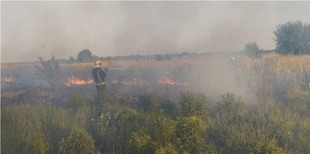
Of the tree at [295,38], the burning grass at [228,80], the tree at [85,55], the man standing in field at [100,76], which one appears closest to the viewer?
the man standing in field at [100,76]

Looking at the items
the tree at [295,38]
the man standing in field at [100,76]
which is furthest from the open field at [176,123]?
the tree at [295,38]

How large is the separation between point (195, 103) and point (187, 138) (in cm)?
251

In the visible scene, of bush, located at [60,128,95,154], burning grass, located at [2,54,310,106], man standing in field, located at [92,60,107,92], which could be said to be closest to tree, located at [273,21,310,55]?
burning grass, located at [2,54,310,106]

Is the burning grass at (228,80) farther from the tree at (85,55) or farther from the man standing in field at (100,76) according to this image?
the tree at (85,55)

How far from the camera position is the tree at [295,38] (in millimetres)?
29594

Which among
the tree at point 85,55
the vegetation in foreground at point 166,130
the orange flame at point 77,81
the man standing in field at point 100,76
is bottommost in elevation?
the vegetation in foreground at point 166,130

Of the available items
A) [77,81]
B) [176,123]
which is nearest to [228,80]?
[77,81]

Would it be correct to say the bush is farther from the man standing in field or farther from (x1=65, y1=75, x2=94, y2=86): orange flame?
(x1=65, y1=75, x2=94, y2=86): orange flame

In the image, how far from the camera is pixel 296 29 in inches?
1165

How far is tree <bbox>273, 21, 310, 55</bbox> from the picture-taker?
29594 millimetres

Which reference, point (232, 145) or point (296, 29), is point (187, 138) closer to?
point (232, 145)

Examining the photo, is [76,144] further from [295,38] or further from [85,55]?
[85,55]

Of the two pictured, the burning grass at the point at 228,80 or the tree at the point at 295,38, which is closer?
the burning grass at the point at 228,80

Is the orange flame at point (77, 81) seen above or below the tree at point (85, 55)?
below
